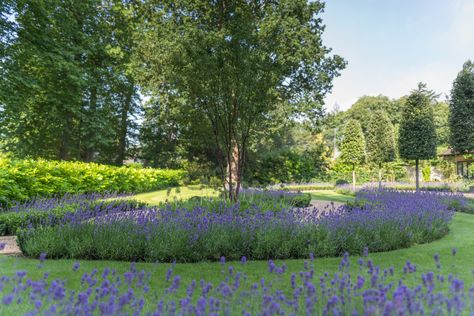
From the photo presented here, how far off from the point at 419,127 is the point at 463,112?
24.5 ft

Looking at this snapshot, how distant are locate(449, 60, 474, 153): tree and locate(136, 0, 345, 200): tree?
1070 cm

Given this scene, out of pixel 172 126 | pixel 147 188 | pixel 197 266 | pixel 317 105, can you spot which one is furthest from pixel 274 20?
pixel 172 126

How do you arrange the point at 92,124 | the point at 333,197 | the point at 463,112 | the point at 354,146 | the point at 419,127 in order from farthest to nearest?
the point at 463,112, the point at 354,146, the point at 92,124, the point at 419,127, the point at 333,197

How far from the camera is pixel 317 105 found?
17.5 m

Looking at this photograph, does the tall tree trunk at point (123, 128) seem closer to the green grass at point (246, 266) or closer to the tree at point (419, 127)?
the tree at point (419, 127)

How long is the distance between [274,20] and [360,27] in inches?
226

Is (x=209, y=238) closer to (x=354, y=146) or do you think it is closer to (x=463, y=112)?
(x=354, y=146)

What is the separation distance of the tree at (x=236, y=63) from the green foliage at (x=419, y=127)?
437cm

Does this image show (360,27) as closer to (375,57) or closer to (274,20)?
(375,57)

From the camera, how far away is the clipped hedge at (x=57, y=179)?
891 cm

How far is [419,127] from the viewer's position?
17.5 m

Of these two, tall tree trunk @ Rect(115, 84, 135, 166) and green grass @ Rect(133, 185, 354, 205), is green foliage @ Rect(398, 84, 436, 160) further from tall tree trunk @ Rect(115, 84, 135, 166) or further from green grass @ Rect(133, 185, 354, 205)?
tall tree trunk @ Rect(115, 84, 135, 166)

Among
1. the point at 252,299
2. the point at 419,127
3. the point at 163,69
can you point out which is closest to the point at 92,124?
the point at 163,69

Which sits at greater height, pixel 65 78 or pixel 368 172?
pixel 65 78
